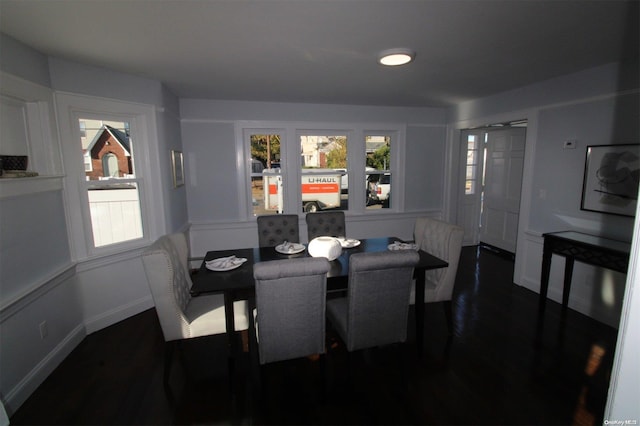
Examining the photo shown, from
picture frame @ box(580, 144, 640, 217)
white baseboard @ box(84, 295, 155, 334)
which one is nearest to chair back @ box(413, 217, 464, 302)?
picture frame @ box(580, 144, 640, 217)

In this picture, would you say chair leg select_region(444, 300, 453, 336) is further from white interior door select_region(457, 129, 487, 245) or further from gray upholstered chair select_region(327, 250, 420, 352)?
white interior door select_region(457, 129, 487, 245)

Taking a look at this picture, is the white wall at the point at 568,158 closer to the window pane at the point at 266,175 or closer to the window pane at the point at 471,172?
the window pane at the point at 471,172

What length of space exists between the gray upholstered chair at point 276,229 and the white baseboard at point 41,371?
1774mm

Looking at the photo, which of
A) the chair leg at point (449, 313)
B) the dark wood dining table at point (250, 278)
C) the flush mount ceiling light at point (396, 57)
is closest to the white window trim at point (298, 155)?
the dark wood dining table at point (250, 278)

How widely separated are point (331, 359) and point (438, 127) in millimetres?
4055

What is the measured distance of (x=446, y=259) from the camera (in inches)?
101

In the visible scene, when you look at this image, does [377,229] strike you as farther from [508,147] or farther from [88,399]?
[88,399]

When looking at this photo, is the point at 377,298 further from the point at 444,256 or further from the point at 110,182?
the point at 110,182

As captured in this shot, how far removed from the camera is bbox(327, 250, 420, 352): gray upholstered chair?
6.12 feet

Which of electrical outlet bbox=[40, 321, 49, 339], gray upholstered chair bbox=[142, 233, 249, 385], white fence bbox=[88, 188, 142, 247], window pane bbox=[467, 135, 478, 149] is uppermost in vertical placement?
window pane bbox=[467, 135, 478, 149]

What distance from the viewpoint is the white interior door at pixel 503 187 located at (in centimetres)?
475

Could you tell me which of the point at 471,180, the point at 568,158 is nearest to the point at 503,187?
the point at 471,180

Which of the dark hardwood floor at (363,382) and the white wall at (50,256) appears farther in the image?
the white wall at (50,256)

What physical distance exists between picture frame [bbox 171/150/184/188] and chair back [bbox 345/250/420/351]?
2.67 metres
